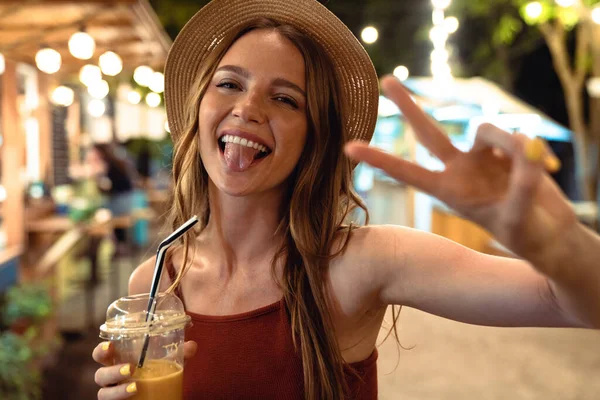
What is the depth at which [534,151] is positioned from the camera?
0.91m

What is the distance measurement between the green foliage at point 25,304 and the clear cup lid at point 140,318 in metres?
4.09

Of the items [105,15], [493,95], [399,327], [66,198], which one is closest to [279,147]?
[399,327]

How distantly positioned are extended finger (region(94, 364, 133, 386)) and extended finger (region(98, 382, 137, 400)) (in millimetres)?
16

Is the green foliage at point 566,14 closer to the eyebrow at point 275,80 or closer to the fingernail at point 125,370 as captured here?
the eyebrow at point 275,80

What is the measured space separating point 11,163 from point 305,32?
5409mm

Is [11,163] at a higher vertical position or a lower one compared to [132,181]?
higher

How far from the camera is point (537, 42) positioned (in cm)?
1458

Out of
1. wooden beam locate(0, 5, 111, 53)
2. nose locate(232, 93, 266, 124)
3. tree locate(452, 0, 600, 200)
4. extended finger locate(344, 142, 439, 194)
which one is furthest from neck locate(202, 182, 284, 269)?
tree locate(452, 0, 600, 200)

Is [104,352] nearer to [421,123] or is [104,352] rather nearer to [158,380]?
[158,380]

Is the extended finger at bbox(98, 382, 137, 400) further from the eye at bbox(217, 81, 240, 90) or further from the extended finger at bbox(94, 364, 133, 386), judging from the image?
the eye at bbox(217, 81, 240, 90)

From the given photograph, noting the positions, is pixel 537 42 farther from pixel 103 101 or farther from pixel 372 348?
pixel 372 348

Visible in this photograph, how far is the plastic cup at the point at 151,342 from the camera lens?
1.31 metres

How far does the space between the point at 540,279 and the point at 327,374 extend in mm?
621

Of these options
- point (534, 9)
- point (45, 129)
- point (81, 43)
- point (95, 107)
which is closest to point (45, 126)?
point (45, 129)
